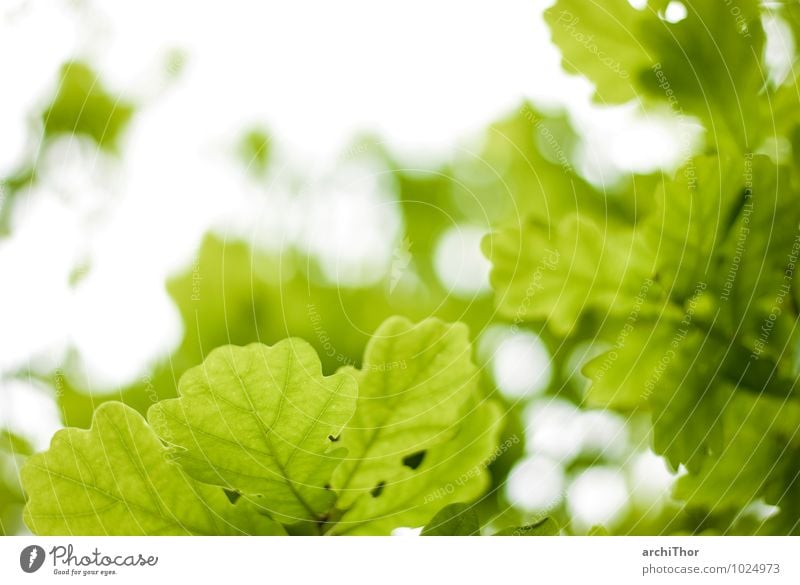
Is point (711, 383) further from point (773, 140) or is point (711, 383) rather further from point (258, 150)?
point (258, 150)

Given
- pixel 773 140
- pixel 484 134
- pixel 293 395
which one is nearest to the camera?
pixel 293 395

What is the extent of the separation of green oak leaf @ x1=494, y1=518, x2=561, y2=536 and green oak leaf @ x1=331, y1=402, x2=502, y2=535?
53 millimetres

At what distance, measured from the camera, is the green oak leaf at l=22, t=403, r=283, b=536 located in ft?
1.45

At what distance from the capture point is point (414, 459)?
0.48 meters

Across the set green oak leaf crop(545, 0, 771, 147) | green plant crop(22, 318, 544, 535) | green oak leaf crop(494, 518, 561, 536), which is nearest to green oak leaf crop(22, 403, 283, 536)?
green plant crop(22, 318, 544, 535)

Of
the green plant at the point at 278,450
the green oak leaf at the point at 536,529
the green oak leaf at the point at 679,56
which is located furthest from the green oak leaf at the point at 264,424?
the green oak leaf at the point at 679,56

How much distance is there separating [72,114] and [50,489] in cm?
46

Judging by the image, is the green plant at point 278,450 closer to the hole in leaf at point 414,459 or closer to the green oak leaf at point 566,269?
the hole in leaf at point 414,459

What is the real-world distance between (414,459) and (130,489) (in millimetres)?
184

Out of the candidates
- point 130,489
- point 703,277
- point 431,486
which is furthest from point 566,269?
point 130,489

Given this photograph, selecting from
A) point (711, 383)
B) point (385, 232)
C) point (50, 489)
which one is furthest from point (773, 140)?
point (50, 489)

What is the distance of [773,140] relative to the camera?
0.57 metres

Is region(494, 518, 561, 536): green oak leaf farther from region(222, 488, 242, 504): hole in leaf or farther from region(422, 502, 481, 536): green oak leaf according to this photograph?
region(222, 488, 242, 504): hole in leaf

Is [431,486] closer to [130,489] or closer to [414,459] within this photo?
[414,459]
